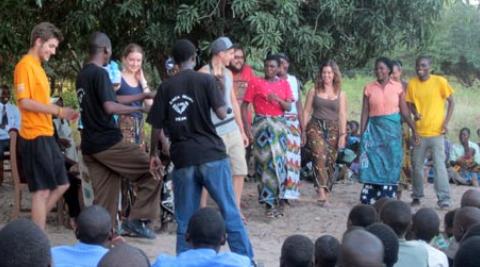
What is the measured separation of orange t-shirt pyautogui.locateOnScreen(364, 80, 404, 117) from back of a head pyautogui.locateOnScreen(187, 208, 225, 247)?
500cm

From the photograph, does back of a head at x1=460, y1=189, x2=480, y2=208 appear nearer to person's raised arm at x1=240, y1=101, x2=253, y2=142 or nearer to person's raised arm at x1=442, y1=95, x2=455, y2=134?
person's raised arm at x1=240, y1=101, x2=253, y2=142

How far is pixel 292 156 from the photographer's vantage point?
28.7 ft

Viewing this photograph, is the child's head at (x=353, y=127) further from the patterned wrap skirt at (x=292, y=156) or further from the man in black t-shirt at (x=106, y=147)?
the man in black t-shirt at (x=106, y=147)

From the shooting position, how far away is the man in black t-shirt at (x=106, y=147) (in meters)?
6.39

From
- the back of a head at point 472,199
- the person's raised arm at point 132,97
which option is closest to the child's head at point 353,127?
the person's raised arm at point 132,97

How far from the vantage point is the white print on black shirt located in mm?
5797

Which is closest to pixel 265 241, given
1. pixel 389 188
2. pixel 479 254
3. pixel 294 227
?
pixel 294 227

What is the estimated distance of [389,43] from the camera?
1005 centimetres

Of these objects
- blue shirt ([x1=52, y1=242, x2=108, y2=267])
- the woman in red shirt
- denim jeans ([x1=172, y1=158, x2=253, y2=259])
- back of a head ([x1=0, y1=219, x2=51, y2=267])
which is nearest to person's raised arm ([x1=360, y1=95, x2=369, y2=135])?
the woman in red shirt

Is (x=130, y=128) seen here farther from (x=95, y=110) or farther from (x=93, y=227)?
(x=93, y=227)

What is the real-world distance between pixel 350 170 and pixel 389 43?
2.74 m

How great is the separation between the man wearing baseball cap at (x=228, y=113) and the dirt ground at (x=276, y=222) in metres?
0.54

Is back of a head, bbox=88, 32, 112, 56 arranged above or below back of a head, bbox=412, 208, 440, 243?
above

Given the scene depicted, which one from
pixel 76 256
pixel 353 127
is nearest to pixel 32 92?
pixel 76 256
